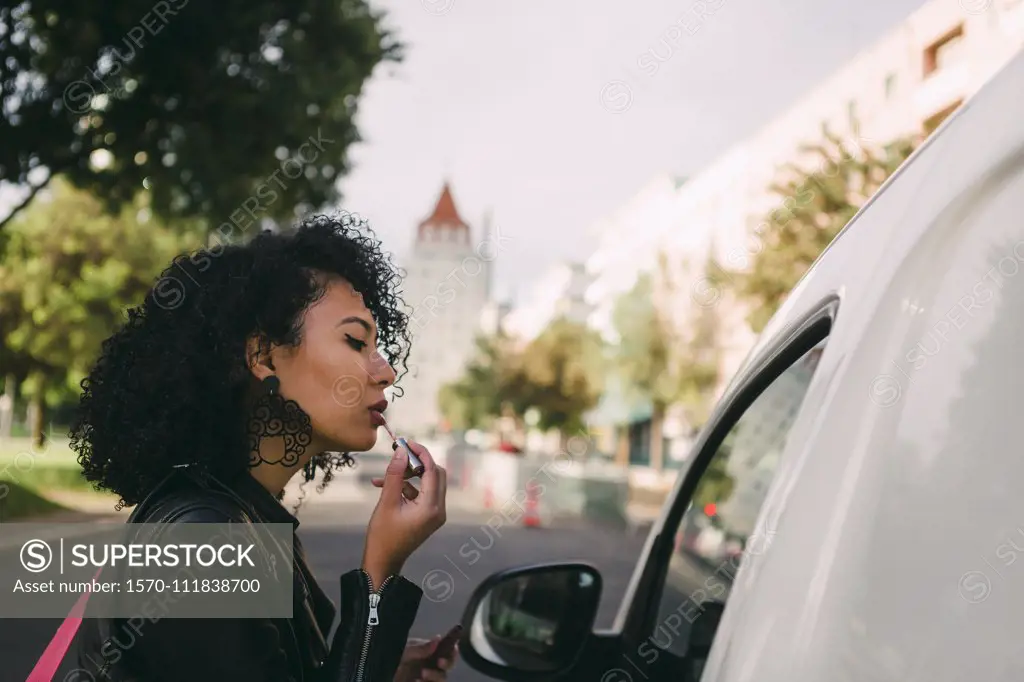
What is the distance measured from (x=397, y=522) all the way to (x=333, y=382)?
0.93 ft

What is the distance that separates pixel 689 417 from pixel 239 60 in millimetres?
25185

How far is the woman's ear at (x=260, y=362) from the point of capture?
1.70 meters

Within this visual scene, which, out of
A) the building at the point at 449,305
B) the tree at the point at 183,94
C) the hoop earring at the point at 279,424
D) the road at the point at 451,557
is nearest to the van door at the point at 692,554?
the hoop earring at the point at 279,424

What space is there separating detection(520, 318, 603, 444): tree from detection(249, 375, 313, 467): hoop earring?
165 feet

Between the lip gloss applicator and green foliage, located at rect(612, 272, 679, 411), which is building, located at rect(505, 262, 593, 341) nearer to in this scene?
green foliage, located at rect(612, 272, 679, 411)

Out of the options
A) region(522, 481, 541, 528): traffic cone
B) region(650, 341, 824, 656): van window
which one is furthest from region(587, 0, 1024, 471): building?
region(522, 481, 541, 528): traffic cone

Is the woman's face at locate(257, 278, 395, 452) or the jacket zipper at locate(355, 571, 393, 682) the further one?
the woman's face at locate(257, 278, 395, 452)

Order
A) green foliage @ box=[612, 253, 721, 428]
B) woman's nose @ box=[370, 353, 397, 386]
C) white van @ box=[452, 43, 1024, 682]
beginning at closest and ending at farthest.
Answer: white van @ box=[452, 43, 1024, 682] < woman's nose @ box=[370, 353, 397, 386] < green foliage @ box=[612, 253, 721, 428]

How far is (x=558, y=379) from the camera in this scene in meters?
54.1

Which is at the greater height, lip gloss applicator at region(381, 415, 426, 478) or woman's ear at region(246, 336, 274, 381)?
woman's ear at region(246, 336, 274, 381)

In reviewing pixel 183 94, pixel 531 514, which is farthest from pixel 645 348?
pixel 183 94

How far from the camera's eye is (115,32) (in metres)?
11.1

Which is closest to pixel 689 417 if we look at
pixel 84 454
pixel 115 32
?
pixel 115 32

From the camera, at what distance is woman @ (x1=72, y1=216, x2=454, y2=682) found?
58.7 inches
